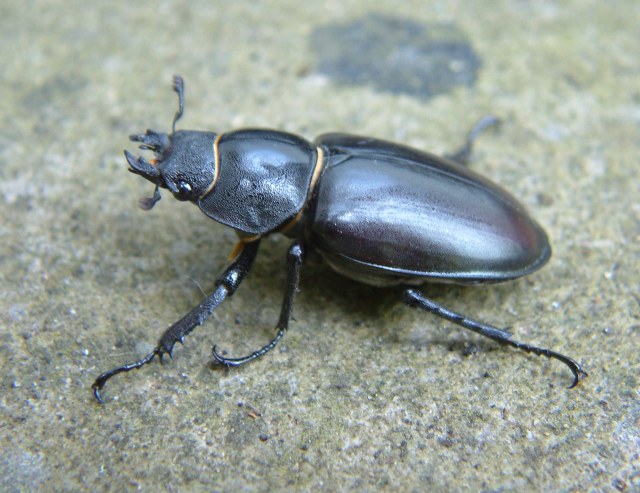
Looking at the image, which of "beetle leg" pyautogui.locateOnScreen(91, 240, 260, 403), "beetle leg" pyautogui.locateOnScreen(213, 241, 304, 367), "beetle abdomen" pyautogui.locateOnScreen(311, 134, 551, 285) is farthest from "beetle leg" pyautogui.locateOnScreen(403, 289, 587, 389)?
"beetle leg" pyautogui.locateOnScreen(91, 240, 260, 403)

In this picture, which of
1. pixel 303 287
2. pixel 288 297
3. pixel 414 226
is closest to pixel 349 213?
pixel 414 226

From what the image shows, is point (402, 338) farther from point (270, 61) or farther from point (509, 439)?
point (270, 61)

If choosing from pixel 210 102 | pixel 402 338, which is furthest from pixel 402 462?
pixel 210 102

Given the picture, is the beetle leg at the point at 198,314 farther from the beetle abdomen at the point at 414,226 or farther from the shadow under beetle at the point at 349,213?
the beetle abdomen at the point at 414,226

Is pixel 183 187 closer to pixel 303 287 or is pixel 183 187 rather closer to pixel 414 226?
pixel 303 287

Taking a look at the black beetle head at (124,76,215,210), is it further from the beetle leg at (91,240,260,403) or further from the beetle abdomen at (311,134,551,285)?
the beetle abdomen at (311,134,551,285)

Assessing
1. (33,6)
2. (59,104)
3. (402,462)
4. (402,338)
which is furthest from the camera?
(33,6)
